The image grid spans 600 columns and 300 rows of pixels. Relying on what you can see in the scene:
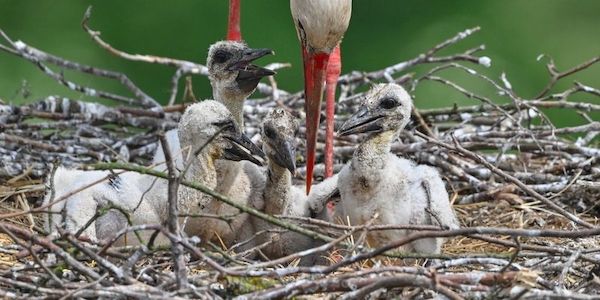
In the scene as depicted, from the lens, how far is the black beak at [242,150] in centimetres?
385

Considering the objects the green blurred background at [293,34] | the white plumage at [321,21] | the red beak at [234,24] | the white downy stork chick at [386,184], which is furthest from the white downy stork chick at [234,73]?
the green blurred background at [293,34]

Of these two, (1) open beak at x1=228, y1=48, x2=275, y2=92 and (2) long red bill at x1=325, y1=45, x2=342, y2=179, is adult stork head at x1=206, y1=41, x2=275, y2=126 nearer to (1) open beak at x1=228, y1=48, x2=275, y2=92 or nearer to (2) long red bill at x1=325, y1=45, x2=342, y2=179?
(1) open beak at x1=228, y1=48, x2=275, y2=92

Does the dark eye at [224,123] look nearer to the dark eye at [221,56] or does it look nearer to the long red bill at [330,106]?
the dark eye at [221,56]

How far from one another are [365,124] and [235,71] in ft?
1.55

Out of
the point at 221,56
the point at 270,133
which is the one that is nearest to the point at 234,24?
the point at 221,56

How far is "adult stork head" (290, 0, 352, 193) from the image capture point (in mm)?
4102

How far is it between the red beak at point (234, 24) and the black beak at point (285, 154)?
112 centimetres

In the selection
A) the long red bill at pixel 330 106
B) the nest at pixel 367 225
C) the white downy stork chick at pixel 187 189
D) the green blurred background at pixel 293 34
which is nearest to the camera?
the nest at pixel 367 225

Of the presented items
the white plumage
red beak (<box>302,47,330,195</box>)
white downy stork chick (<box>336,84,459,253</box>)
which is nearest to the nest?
white downy stork chick (<box>336,84,459,253</box>)

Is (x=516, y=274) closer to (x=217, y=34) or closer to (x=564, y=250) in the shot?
(x=564, y=250)

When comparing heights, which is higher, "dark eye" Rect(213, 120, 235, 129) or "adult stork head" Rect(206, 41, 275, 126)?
"adult stork head" Rect(206, 41, 275, 126)

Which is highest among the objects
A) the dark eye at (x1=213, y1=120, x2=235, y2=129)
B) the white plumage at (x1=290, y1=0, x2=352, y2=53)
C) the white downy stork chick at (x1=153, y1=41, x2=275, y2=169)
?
the white plumage at (x1=290, y1=0, x2=352, y2=53)

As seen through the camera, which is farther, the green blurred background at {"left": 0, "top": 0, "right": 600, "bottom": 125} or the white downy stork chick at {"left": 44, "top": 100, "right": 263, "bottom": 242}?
the green blurred background at {"left": 0, "top": 0, "right": 600, "bottom": 125}

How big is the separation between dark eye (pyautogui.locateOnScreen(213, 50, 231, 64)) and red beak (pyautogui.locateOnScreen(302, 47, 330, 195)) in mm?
245
